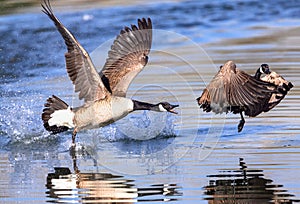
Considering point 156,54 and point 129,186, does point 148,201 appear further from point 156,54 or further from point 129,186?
point 156,54

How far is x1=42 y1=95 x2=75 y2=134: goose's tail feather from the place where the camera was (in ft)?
36.8

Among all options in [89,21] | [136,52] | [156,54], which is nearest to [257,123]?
[136,52]

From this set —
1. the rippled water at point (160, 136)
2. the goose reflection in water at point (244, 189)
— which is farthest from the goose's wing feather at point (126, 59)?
the goose reflection in water at point (244, 189)

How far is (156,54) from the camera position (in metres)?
16.9

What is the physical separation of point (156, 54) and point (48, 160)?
7035 millimetres

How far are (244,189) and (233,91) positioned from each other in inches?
77.4

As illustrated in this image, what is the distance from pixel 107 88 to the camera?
11.3m

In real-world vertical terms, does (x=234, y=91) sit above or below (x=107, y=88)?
below

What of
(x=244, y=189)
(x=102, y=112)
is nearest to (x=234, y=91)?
(x=102, y=112)

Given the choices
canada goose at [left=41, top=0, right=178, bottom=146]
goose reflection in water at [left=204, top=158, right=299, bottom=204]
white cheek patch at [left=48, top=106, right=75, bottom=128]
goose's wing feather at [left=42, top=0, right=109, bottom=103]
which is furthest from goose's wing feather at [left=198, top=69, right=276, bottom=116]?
white cheek patch at [left=48, top=106, right=75, bottom=128]

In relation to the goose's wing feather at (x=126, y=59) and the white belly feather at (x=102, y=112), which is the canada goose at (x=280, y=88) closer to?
the goose's wing feather at (x=126, y=59)

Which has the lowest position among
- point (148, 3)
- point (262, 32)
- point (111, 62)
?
point (111, 62)

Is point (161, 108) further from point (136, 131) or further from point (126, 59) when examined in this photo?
point (126, 59)

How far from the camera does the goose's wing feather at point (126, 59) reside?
11.3m
